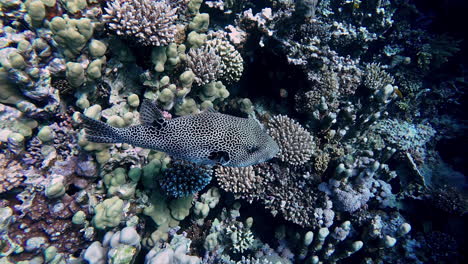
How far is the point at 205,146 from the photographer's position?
3984 mm

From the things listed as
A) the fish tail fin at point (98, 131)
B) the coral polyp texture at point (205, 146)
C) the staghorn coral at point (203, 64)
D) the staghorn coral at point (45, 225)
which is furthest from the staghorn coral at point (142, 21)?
the staghorn coral at point (45, 225)

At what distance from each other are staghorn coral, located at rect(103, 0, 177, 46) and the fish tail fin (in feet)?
6.10

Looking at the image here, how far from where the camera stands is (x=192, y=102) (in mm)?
5387

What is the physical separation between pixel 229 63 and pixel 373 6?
8109 millimetres

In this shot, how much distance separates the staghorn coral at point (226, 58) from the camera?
5.89 m

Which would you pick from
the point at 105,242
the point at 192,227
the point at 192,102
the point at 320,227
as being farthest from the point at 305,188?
the point at 105,242

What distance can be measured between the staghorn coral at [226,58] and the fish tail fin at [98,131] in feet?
9.65

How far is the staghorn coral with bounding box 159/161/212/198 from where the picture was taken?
4.92 meters

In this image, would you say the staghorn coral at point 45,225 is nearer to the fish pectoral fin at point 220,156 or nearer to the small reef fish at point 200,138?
the small reef fish at point 200,138

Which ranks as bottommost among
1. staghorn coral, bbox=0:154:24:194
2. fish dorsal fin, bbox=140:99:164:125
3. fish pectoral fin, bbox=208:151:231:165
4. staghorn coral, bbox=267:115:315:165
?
staghorn coral, bbox=0:154:24:194

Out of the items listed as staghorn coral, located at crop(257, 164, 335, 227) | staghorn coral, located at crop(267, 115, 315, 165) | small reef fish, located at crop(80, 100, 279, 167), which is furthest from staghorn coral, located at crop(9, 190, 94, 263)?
staghorn coral, located at crop(267, 115, 315, 165)

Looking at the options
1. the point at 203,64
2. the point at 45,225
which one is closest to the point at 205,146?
the point at 203,64

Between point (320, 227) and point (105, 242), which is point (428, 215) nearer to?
point (320, 227)

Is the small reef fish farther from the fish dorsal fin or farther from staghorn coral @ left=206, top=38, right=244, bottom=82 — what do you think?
staghorn coral @ left=206, top=38, right=244, bottom=82
